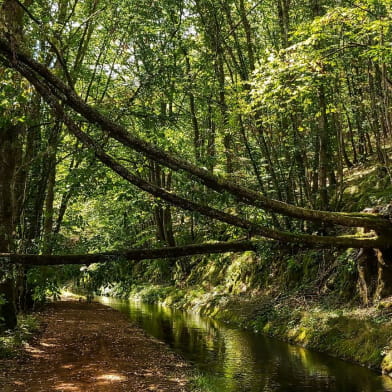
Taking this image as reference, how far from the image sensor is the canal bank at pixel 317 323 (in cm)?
995

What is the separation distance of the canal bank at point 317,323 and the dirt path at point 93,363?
384 centimetres

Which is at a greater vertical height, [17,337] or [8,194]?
[8,194]

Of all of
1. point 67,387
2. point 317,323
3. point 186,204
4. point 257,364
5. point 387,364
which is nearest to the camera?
point 186,204

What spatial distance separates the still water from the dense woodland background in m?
2.79

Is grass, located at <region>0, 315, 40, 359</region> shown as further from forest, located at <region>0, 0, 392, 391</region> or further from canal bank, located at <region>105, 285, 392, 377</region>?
canal bank, located at <region>105, 285, 392, 377</region>

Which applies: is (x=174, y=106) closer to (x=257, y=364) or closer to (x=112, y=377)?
(x=257, y=364)

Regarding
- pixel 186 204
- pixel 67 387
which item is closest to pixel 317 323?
pixel 186 204

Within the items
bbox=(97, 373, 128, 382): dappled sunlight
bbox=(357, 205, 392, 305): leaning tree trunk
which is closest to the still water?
bbox=(97, 373, 128, 382): dappled sunlight

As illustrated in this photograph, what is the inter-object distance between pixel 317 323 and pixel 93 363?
6.46 m

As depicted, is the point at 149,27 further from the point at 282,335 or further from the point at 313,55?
the point at 282,335

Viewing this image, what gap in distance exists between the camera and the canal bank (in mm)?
9953

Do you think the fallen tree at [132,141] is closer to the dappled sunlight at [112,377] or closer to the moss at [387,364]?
the moss at [387,364]

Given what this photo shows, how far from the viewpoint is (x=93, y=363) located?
10.0 m

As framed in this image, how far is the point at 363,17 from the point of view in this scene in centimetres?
1055
